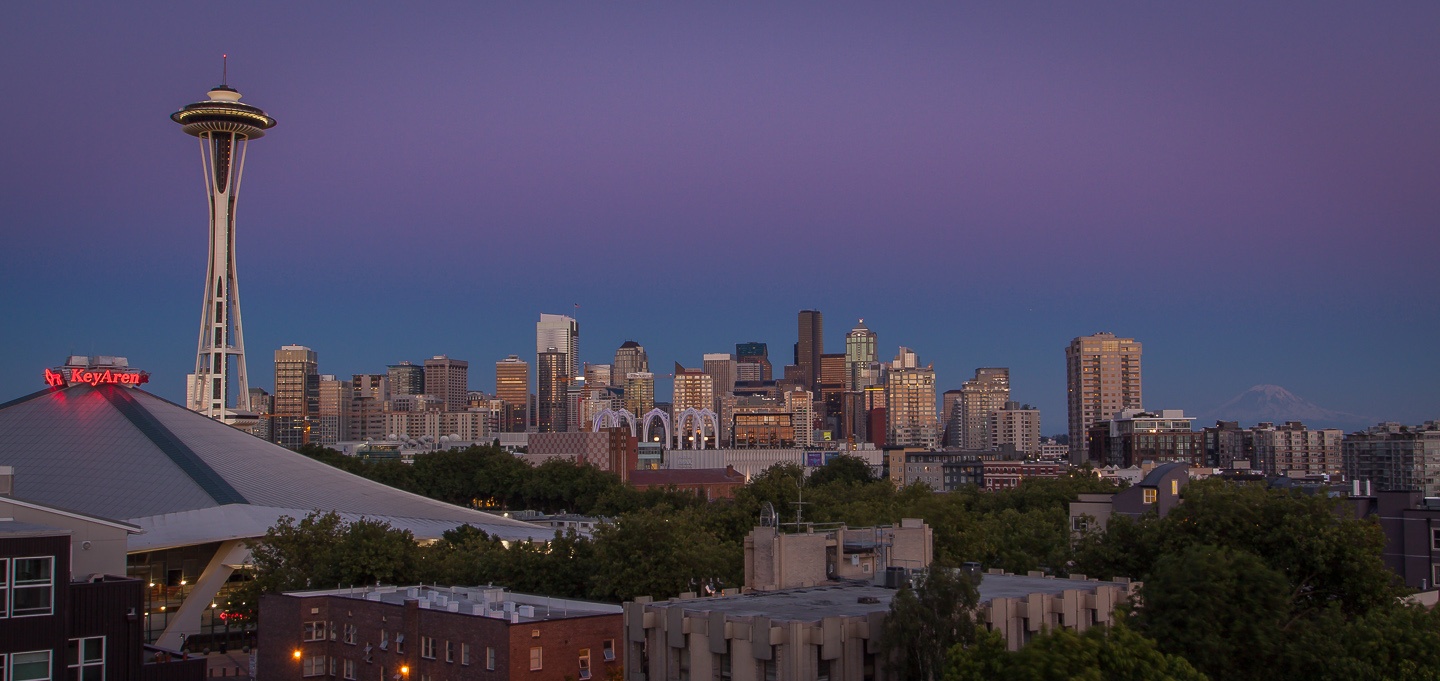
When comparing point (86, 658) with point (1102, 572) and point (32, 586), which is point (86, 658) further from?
point (1102, 572)

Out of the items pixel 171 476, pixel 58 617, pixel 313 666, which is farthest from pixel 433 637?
pixel 171 476

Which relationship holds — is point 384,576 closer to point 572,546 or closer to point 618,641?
point 572,546

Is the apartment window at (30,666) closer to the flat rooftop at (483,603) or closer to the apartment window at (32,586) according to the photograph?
the apartment window at (32,586)

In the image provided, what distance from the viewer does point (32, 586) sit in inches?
1330

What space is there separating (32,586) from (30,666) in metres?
1.97

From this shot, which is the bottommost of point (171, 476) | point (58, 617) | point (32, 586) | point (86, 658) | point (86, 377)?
point (86, 658)

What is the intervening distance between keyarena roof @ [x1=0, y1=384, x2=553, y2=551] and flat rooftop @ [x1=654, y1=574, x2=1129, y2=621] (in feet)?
149

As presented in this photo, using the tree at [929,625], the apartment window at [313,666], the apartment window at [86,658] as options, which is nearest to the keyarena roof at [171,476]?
the apartment window at [313,666]

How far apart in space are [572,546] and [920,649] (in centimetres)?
3079

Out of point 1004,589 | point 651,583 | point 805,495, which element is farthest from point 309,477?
point 1004,589

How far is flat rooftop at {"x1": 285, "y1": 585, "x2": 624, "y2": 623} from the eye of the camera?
4341 cm

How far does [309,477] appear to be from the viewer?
3991 inches

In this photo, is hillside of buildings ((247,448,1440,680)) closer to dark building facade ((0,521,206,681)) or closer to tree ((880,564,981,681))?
tree ((880,564,981,681))

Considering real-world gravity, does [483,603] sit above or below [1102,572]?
below
